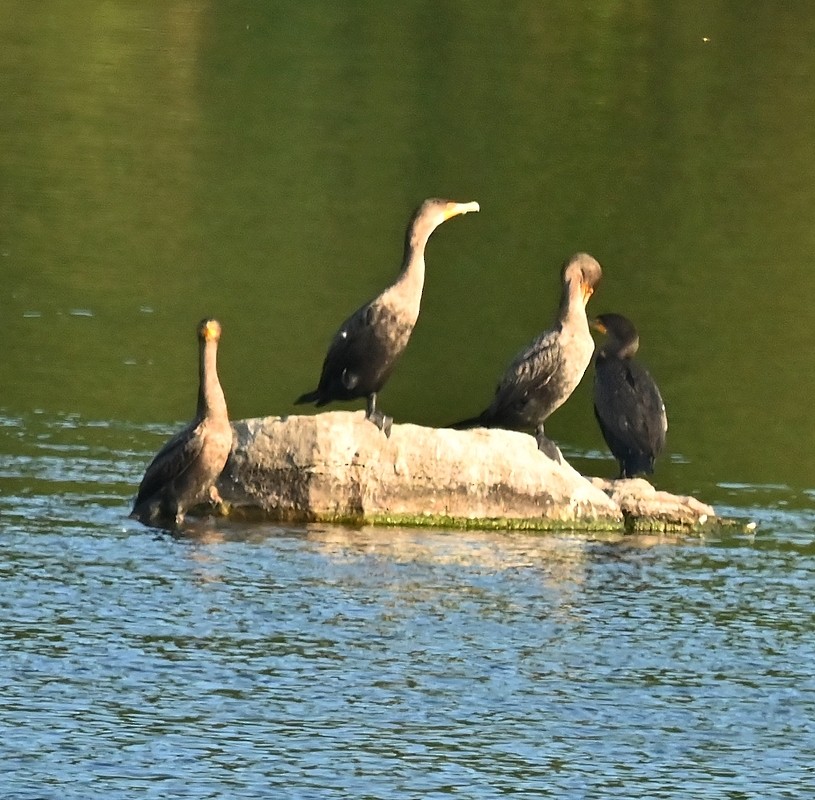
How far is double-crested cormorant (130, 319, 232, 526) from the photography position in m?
13.2

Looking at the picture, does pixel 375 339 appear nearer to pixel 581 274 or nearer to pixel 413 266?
pixel 413 266

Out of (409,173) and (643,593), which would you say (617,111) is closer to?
(409,173)

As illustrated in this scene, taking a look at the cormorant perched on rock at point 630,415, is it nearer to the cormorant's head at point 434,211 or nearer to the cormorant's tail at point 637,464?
the cormorant's tail at point 637,464

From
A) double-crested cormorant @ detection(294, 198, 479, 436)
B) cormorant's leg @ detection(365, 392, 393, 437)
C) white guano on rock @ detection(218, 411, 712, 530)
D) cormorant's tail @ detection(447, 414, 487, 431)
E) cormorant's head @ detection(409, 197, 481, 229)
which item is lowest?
white guano on rock @ detection(218, 411, 712, 530)

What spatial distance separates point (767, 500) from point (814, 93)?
26745mm

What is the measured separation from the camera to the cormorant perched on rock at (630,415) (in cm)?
1505

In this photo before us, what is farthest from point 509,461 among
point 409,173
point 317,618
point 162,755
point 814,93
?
point 814,93

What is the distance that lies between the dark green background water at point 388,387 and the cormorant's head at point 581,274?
5.23 ft

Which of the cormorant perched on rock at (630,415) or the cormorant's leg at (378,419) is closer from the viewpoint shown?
the cormorant's leg at (378,419)

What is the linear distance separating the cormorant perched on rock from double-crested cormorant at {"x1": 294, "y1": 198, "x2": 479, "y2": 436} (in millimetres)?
1760

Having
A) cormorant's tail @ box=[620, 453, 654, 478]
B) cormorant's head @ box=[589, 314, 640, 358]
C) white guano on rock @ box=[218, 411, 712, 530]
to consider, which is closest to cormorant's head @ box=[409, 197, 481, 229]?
white guano on rock @ box=[218, 411, 712, 530]

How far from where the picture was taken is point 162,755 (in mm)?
9484

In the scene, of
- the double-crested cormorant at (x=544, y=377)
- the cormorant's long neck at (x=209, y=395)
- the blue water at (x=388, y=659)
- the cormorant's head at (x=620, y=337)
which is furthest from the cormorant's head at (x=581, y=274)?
the cormorant's long neck at (x=209, y=395)

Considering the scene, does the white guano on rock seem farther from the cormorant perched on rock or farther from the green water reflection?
the green water reflection
